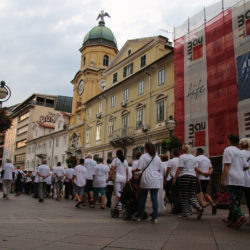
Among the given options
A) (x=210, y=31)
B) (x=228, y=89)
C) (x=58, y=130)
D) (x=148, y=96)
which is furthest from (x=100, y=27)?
(x=228, y=89)

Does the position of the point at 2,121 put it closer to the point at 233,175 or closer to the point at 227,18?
the point at 233,175

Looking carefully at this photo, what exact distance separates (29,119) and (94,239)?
2708 inches

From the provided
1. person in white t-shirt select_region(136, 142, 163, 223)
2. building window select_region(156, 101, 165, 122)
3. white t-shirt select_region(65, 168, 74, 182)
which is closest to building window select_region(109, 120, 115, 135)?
building window select_region(156, 101, 165, 122)

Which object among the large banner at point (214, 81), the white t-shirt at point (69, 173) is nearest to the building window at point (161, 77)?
the large banner at point (214, 81)

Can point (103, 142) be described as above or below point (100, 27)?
below

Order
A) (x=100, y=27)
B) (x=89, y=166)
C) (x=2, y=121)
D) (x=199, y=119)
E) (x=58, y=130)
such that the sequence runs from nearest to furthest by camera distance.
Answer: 1. (x=89, y=166)
2. (x=2, y=121)
3. (x=199, y=119)
4. (x=100, y=27)
5. (x=58, y=130)

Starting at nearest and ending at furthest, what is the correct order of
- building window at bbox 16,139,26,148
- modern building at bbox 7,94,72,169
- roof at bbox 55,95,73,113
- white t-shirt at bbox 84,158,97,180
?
white t-shirt at bbox 84,158,97,180 < modern building at bbox 7,94,72,169 < roof at bbox 55,95,73,113 < building window at bbox 16,139,26,148

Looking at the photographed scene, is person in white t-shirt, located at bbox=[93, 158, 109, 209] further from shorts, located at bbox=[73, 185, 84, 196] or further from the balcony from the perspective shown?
the balcony

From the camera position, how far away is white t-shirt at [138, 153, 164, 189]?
6.90 metres

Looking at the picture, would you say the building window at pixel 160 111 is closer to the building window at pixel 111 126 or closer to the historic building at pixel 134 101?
the historic building at pixel 134 101

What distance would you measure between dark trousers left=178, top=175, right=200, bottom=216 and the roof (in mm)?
63346

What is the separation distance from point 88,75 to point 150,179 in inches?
1431

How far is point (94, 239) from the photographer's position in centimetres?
457

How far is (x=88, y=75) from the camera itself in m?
42.0
